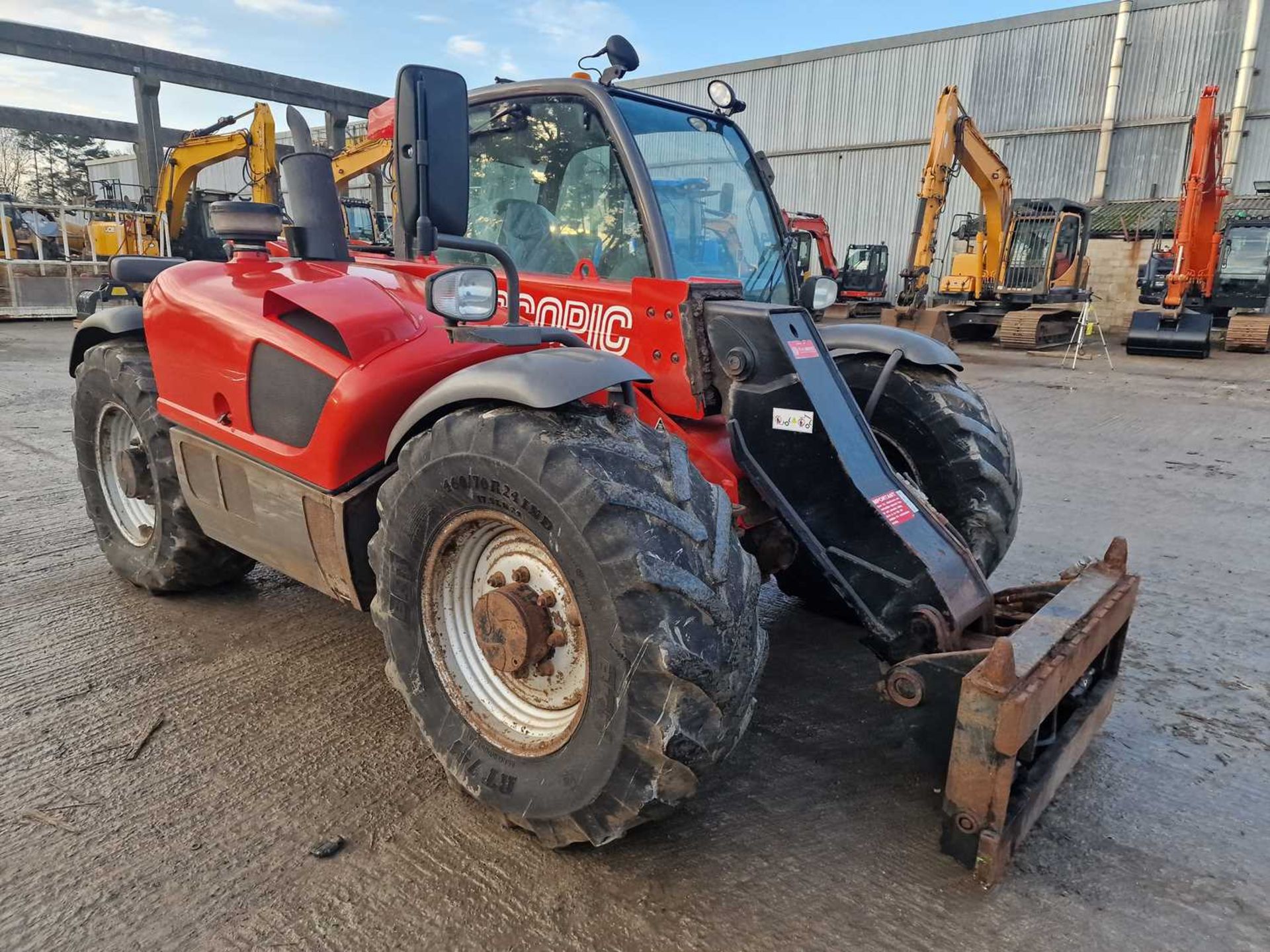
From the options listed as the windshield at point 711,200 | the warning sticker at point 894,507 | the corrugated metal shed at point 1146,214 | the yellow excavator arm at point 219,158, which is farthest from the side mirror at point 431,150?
the corrugated metal shed at point 1146,214

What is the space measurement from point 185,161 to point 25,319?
5411mm

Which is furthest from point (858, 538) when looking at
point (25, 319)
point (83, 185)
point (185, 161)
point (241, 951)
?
point (83, 185)

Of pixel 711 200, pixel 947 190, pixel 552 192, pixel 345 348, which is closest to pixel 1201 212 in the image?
pixel 947 190

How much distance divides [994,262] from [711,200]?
55.7 feet

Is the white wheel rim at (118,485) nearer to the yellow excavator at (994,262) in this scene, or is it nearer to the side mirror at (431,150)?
the side mirror at (431,150)

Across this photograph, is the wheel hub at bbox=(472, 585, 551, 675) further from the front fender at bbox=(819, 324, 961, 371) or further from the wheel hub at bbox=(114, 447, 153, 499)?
the wheel hub at bbox=(114, 447, 153, 499)

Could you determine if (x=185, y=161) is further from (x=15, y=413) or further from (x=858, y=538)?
(x=858, y=538)

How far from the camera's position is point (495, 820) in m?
2.38

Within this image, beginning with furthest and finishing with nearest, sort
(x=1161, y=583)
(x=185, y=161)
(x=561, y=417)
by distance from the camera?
(x=185, y=161)
(x=1161, y=583)
(x=561, y=417)

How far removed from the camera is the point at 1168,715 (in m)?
3.01

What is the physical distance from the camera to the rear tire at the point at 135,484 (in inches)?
139

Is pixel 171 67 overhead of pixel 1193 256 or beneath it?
overhead

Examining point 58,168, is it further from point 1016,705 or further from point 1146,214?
point 1016,705

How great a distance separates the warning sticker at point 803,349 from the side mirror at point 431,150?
1.12 meters
